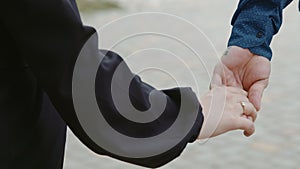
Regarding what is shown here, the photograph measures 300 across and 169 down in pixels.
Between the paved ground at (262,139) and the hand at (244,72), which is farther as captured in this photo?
the paved ground at (262,139)

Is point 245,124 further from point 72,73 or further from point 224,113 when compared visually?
point 72,73

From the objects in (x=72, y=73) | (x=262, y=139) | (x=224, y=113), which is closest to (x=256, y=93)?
(x=224, y=113)

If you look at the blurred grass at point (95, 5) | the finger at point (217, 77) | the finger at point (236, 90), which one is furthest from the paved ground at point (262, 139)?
the blurred grass at point (95, 5)

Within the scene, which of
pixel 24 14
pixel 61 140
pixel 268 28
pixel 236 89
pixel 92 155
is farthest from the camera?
pixel 92 155

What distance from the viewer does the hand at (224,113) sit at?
58.4 inches

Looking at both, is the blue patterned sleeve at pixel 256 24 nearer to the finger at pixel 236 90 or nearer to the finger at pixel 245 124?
the finger at pixel 236 90

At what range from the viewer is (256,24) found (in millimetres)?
2066

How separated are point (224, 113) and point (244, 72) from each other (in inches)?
18.9

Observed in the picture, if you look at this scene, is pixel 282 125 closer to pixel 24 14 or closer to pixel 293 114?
pixel 293 114

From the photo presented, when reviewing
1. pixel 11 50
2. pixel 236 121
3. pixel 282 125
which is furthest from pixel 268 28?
pixel 282 125

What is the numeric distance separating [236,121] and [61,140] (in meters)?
0.39

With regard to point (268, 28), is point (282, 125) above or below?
below

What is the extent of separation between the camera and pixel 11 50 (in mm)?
1353

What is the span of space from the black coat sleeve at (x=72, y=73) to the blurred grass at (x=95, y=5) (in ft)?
24.1
